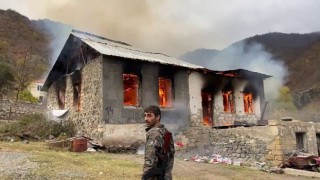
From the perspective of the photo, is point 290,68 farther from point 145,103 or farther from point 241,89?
point 145,103

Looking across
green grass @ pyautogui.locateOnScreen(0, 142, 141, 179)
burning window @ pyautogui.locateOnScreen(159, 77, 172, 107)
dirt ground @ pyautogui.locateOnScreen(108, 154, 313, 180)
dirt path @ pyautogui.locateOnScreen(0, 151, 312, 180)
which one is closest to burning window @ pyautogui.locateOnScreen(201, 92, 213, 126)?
burning window @ pyautogui.locateOnScreen(159, 77, 172, 107)

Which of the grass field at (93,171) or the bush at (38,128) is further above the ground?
the bush at (38,128)

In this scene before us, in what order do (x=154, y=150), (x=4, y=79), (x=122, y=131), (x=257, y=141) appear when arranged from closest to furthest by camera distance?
1. (x=154, y=150)
2. (x=257, y=141)
3. (x=122, y=131)
4. (x=4, y=79)

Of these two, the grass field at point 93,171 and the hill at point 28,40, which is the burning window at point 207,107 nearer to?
the grass field at point 93,171

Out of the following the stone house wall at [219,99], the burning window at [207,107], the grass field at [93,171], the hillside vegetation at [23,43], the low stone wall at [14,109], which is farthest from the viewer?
the hillside vegetation at [23,43]

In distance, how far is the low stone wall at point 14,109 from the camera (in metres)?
25.8

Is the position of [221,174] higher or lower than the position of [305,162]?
lower

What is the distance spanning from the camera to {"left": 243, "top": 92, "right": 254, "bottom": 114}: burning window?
22.3 metres

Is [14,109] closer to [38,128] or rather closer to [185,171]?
[38,128]

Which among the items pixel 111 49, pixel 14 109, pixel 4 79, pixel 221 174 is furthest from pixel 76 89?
pixel 4 79

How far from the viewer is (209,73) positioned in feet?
66.8

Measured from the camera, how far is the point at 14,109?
2656 cm

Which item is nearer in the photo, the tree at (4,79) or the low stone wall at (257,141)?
the low stone wall at (257,141)

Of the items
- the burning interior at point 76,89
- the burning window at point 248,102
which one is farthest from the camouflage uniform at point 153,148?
the burning window at point 248,102
